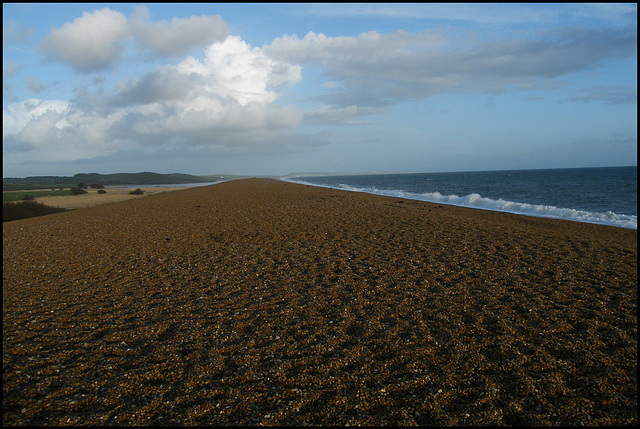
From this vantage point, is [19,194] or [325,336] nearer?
[325,336]

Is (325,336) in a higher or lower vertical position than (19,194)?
lower

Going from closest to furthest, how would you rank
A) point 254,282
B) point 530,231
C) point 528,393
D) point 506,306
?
point 528,393 → point 506,306 → point 254,282 → point 530,231

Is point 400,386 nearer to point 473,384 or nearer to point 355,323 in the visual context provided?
point 473,384

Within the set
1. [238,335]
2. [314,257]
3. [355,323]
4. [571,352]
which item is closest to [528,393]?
[571,352]

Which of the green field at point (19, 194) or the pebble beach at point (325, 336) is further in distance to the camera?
the green field at point (19, 194)

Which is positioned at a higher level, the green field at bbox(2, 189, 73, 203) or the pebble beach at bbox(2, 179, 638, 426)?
the green field at bbox(2, 189, 73, 203)

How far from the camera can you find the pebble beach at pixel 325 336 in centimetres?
350

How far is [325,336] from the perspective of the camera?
16.2ft

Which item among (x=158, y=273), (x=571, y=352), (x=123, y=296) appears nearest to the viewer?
(x=571, y=352)

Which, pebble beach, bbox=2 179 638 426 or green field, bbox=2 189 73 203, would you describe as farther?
green field, bbox=2 189 73 203

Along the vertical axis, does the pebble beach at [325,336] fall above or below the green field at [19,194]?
below

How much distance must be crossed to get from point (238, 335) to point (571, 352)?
4379 millimetres

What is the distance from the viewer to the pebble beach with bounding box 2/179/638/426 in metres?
3.50

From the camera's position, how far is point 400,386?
3775mm
